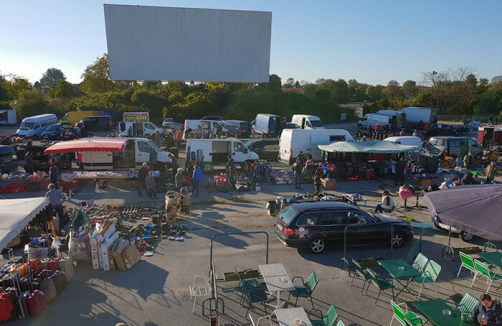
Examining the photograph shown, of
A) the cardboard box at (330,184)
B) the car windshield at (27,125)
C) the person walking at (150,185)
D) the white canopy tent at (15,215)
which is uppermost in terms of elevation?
the white canopy tent at (15,215)

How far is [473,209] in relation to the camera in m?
6.84

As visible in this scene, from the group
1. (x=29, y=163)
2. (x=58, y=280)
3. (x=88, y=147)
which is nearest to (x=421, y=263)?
(x=58, y=280)

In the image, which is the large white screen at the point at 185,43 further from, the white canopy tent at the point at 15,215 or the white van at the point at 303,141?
the white canopy tent at the point at 15,215

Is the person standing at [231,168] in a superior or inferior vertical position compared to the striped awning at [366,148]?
inferior

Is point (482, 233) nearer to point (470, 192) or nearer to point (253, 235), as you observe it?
point (470, 192)

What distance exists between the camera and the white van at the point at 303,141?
18938 millimetres

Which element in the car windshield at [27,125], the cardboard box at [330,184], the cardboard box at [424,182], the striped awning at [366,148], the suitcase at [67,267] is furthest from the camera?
the car windshield at [27,125]

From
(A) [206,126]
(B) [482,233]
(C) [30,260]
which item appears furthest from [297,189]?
(A) [206,126]

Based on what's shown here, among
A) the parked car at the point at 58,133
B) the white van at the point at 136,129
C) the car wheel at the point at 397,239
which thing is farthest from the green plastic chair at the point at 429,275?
the parked car at the point at 58,133

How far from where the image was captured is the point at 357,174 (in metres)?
17.8

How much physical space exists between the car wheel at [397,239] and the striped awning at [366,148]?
25.9ft

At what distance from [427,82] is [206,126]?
4976 centimetres

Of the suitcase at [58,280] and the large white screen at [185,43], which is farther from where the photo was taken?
the large white screen at [185,43]

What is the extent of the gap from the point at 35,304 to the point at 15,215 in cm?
205
